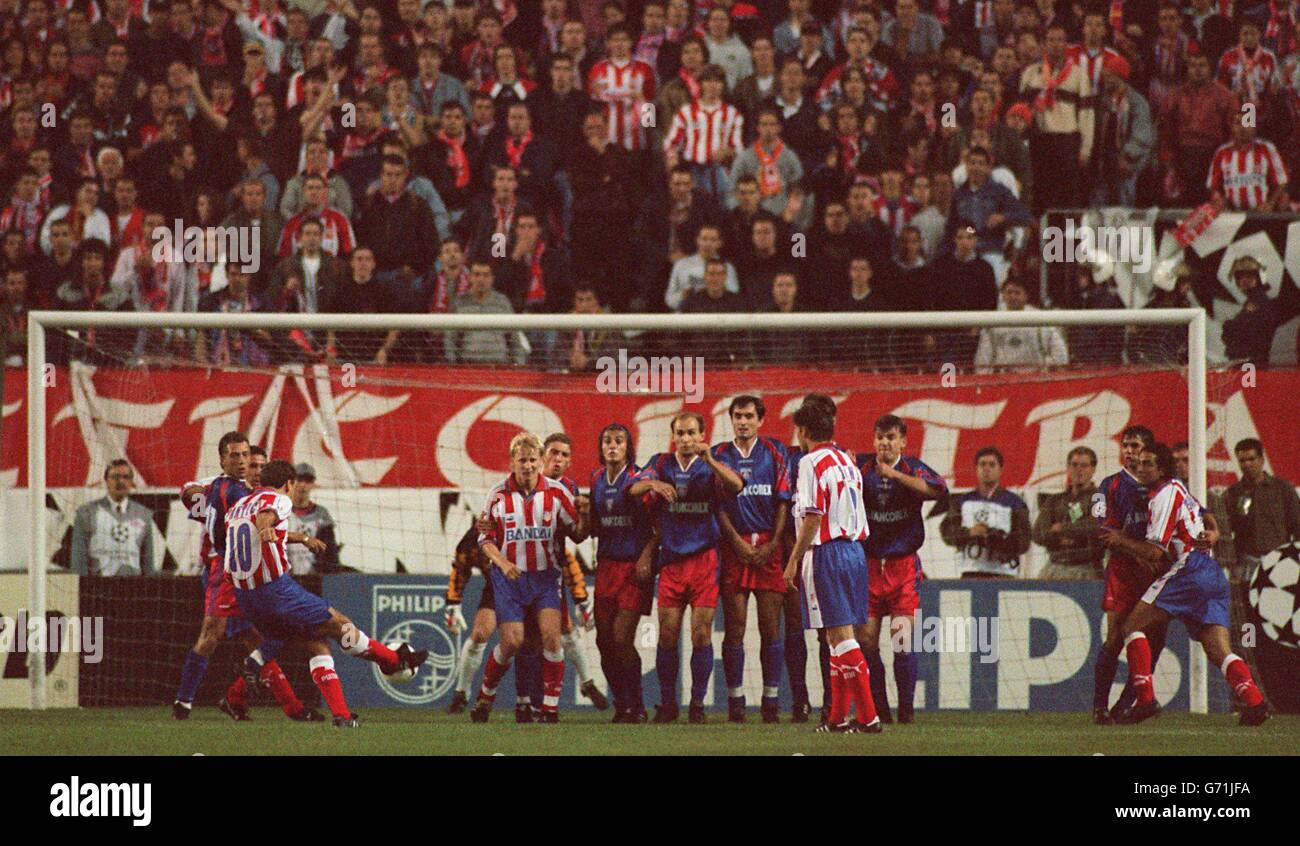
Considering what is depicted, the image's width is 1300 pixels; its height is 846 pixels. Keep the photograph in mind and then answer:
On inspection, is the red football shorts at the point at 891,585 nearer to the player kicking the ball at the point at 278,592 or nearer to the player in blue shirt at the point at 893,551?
the player in blue shirt at the point at 893,551

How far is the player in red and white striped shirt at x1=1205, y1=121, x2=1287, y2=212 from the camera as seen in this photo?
50.7 ft

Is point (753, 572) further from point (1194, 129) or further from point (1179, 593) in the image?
→ point (1194, 129)

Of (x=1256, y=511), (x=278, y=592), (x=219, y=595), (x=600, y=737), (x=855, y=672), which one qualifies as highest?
(x=1256, y=511)

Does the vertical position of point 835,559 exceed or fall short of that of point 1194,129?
it falls short

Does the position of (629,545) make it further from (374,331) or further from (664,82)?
(664,82)

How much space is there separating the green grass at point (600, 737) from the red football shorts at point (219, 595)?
0.69m

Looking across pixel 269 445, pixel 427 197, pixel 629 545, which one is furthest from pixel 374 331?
pixel 629 545

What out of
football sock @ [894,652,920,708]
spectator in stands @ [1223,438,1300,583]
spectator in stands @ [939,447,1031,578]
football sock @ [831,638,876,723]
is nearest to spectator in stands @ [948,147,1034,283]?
spectator in stands @ [939,447,1031,578]

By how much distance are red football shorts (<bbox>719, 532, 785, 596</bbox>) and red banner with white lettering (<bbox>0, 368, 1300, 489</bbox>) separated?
2500mm

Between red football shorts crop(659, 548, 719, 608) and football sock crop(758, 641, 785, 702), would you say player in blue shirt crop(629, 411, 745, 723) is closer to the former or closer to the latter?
red football shorts crop(659, 548, 719, 608)


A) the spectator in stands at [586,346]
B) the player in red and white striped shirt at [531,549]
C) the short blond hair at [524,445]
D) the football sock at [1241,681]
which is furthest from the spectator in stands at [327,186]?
the football sock at [1241,681]

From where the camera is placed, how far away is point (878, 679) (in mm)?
11555

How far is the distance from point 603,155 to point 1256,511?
6.35m

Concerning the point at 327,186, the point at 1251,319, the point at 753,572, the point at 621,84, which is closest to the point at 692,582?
the point at 753,572
